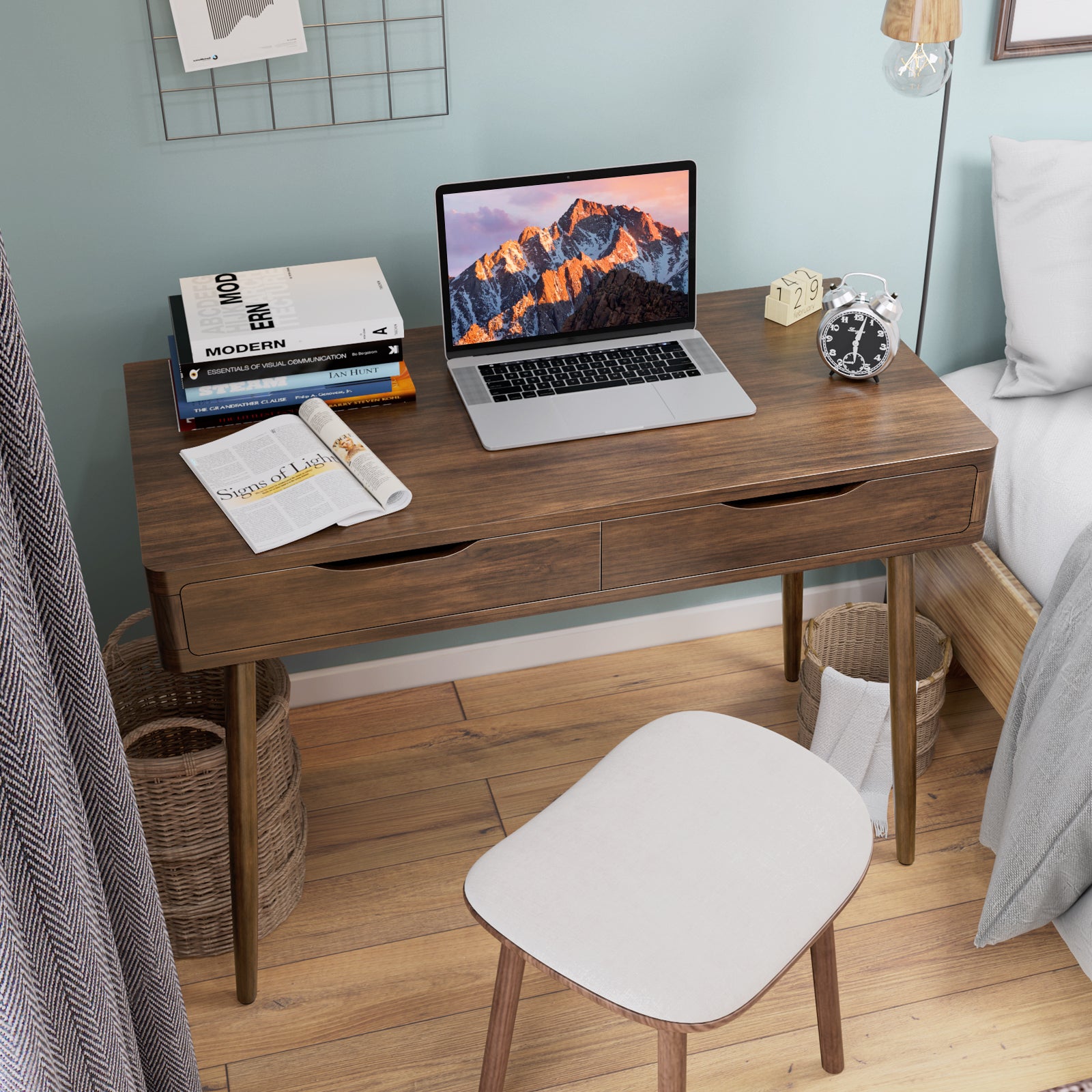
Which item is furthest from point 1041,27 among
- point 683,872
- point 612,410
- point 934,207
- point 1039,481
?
point 683,872

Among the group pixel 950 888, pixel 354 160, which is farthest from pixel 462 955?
pixel 354 160

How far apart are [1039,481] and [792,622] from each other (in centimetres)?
55

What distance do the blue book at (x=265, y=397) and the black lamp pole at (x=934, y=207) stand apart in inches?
41.0

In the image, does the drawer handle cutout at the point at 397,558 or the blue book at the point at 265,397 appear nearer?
the drawer handle cutout at the point at 397,558

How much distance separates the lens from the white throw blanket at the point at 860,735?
6.17 ft

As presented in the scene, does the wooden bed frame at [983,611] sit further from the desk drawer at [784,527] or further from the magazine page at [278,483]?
the magazine page at [278,483]

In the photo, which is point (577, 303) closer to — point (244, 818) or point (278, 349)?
point (278, 349)

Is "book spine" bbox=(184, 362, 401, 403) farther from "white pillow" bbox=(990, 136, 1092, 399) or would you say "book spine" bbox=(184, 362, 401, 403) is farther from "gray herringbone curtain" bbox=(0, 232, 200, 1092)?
"white pillow" bbox=(990, 136, 1092, 399)

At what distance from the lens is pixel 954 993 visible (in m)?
1.67

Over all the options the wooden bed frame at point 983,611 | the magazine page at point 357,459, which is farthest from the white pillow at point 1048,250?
the magazine page at point 357,459

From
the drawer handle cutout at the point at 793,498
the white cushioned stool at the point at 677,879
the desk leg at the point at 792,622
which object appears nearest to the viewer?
the white cushioned stool at the point at 677,879

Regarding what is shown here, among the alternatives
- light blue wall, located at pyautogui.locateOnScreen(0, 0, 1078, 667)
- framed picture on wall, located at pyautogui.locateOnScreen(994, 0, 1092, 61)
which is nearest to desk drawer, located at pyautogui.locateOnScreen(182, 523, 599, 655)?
light blue wall, located at pyautogui.locateOnScreen(0, 0, 1078, 667)

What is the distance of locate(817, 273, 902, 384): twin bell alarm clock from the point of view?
1.62m

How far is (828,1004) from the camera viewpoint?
1.49 metres
